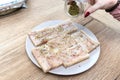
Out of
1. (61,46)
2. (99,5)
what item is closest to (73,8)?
(99,5)

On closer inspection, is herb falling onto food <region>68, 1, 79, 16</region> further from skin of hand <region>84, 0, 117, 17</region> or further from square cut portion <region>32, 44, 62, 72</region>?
square cut portion <region>32, 44, 62, 72</region>

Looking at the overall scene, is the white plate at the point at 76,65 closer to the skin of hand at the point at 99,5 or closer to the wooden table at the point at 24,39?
the wooden table at the point at 24,39

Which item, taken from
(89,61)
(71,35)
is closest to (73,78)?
(89,61)

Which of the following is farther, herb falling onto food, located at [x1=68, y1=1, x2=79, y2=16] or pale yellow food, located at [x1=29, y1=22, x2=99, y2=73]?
herb falling onto food, located at [x1=68, y1=1, x2=79, y2=16]

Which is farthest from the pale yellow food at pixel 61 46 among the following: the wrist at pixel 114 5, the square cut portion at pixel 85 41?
the wrist at pixel 114 5

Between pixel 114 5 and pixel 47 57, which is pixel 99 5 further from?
pixel 47 57

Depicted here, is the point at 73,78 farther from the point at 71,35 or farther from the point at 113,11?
the point at 113,11

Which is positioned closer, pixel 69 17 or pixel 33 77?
pixel 33 77

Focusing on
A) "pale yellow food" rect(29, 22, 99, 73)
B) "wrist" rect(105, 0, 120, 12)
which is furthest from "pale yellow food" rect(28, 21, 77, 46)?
"wrist" rect(105, 0, 120, 12)
